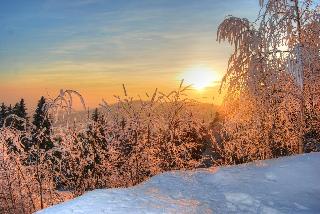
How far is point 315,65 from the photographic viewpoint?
42.7ft

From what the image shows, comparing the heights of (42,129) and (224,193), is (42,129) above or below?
above

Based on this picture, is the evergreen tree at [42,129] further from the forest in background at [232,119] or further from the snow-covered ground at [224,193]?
the snow-covered ground at [224,193]

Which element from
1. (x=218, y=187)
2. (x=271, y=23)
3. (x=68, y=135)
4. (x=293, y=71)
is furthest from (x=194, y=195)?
(x=271, y=23)

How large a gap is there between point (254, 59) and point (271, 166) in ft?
19.2

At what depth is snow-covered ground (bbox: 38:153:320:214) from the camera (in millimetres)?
7086

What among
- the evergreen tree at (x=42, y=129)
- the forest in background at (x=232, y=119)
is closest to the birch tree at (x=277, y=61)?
the forest in background at (x=232, y=119)

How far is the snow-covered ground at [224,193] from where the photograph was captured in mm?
7086

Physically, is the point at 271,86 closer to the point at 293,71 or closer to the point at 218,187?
the point at 293,71

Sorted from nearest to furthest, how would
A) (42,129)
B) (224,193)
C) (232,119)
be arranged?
1. (224,193)
2. (42,129)
3. (232,119)

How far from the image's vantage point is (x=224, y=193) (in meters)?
8.16

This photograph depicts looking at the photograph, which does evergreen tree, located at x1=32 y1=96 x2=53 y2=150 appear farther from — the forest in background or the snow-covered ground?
the snow-covered ground

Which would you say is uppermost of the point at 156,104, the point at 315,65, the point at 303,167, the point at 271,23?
the point at 271,23

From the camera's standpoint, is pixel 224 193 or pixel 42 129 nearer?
pixel 224 193

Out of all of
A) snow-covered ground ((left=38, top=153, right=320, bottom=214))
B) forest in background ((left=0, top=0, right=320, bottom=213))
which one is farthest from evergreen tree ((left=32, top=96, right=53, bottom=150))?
snow-covered ground ((left=38, top=153, right=320, bottom=214))
